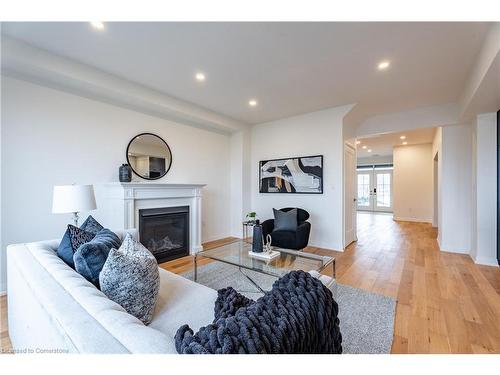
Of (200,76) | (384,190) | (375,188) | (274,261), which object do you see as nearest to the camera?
(274,261)

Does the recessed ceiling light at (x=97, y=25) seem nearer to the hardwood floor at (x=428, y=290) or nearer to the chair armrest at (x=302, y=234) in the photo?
the hardwood floor at (x=428, y=290)

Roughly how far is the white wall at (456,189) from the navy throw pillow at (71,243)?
508 cm

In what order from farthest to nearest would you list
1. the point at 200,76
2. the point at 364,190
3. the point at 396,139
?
1. the point at 364,190
2. the point at 396,139
3. the point at 200,76

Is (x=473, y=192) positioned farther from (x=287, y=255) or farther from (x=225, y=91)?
(x=225, y=91)

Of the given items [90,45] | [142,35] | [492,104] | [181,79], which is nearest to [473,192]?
[492,104]

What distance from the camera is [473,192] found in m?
3.42

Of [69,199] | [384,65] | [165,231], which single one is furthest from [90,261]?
[384,65]

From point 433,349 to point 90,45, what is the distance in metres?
3.87

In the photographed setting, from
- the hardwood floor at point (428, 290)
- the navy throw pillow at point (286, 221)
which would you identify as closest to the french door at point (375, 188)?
the hardwood floor at point (428, 290)

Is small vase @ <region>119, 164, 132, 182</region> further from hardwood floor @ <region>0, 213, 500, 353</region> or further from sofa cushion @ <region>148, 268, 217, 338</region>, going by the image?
sofa cushion @ <region>148, 268, 217, 338</region>

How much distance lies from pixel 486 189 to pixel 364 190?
698cm

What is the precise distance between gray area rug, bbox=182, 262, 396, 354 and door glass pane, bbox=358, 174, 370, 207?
836 cm

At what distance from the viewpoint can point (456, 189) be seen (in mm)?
3785

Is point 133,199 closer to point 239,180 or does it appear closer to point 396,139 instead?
point 239,180
